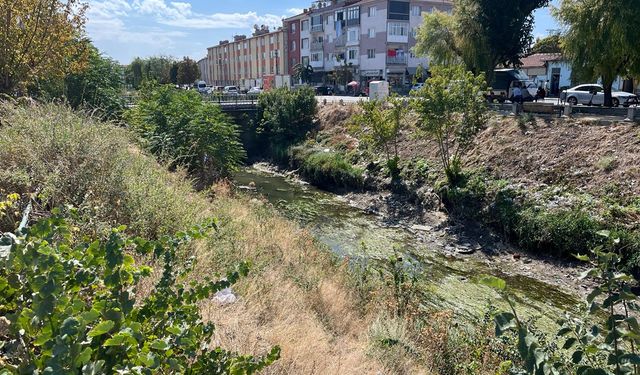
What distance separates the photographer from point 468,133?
17.6 m

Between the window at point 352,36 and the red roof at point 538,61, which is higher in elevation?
the window at point 352,36

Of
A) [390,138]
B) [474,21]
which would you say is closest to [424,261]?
[390,138]

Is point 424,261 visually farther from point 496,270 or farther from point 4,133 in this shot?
point 4,133

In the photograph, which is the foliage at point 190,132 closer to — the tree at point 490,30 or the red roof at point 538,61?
the tree at point 490,30

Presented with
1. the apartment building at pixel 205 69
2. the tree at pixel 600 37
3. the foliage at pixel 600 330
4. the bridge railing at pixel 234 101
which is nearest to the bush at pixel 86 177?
the foliage at pixel 600 330

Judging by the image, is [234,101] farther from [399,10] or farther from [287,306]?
[287,306]

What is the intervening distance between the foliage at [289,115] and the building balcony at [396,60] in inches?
889

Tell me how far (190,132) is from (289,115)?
15.6m

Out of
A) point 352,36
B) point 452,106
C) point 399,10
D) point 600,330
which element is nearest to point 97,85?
point 452,106

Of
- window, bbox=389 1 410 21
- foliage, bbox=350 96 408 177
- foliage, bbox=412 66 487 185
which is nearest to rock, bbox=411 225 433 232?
foliage, bbox=412 66 487 185

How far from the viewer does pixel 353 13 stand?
54500 millimetres

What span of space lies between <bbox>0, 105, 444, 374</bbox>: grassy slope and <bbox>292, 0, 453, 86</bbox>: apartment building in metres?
43.8

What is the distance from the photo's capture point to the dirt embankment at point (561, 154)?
14586mm

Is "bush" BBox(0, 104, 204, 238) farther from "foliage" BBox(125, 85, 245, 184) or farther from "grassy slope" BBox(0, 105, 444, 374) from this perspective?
"foliage" BBox(125, 85, 245, 184)
